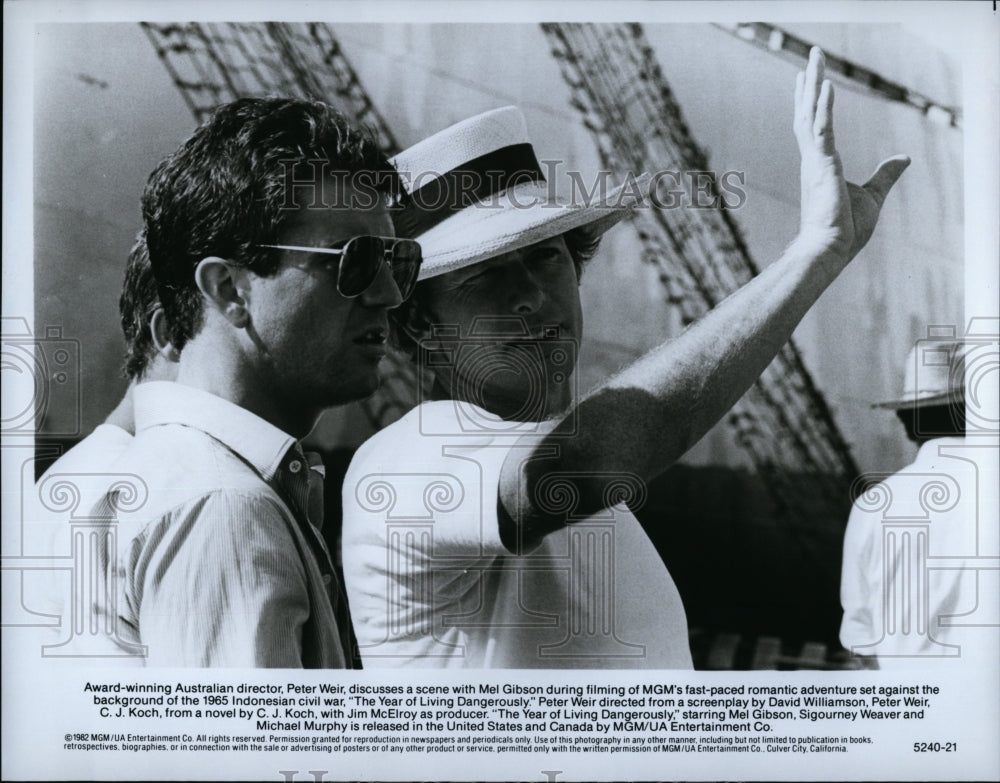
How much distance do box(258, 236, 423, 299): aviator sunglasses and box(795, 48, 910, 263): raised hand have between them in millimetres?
1357

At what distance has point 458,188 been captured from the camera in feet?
13.0

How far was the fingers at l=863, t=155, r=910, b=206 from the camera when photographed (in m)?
4.11

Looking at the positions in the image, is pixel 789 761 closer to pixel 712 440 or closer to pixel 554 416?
pixel 712 440

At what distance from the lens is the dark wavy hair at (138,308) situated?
13.1ft

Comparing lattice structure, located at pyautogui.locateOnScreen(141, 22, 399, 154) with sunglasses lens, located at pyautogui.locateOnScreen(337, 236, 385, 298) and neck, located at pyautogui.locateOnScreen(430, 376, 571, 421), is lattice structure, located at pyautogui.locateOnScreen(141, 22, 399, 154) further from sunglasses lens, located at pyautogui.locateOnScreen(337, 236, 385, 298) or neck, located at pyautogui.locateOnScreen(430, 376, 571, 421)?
neck, located at pyautogui.locateOnScreen(430, 376, 571, 421)

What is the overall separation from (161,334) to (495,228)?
3.91 feet

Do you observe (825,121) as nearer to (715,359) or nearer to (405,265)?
(715,359)

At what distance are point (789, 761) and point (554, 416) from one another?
146 cm

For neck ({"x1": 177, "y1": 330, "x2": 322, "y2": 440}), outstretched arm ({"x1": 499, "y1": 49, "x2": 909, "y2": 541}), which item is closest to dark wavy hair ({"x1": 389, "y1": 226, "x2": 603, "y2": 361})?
neck ({"x1": 177, "y1": 330, "x2": 322, "y2": 440})

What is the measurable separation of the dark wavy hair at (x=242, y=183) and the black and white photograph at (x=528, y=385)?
14 millimetres

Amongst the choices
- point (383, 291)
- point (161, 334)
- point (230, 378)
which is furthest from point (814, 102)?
point (161, 334)

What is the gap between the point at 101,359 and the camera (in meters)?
4.07

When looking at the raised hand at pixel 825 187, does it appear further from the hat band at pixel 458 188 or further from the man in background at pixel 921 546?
the hat band at pixel 458 188

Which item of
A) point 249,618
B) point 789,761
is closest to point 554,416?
point 249,618
